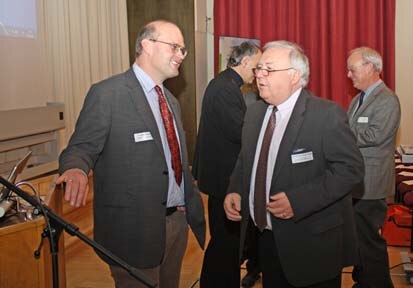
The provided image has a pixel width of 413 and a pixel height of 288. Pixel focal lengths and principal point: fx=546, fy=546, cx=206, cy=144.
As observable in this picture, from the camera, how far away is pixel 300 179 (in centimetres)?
210

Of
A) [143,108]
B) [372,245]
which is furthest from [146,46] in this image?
[372,245]

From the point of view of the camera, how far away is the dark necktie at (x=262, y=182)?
7.11ft

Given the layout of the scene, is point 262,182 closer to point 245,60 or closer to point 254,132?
point 254,132

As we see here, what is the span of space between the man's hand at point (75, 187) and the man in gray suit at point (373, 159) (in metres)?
2.01

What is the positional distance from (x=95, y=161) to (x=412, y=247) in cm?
318

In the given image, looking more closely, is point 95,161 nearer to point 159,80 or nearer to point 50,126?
point 159,80

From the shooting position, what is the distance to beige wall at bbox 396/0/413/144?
21.1 feet

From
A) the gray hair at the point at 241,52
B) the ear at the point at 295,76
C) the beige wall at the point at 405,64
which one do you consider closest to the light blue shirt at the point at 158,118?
the ear at the point at 295,76

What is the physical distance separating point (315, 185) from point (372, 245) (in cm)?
155

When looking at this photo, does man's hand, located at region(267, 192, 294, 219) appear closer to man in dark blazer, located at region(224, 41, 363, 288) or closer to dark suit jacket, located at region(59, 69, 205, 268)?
man in dark blazer, located at region(224, 41, 363, 288)

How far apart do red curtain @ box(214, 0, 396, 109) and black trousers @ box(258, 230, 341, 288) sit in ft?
14.8

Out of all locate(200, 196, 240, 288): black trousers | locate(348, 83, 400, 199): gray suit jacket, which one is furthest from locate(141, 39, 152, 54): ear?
locate(348, 83, 400, 199): gray suit jacket

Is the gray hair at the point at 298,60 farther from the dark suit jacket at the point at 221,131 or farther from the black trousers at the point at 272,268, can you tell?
the dark suit jacket at the point at 221,131

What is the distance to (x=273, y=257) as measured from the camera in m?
2.21
